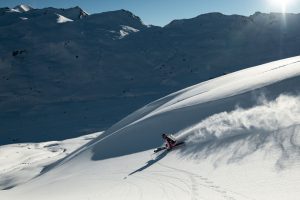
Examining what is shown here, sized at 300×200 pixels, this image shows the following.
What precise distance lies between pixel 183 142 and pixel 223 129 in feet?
5.90

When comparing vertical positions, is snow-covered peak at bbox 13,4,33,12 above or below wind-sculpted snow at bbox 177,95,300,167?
above

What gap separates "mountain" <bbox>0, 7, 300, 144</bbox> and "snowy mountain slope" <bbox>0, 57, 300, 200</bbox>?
38.8 m

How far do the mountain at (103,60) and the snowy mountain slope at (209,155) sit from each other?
38795 mm

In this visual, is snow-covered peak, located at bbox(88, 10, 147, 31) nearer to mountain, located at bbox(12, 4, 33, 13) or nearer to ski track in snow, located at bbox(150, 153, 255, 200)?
mountain, located at bbox(12, 4, 33, 13)

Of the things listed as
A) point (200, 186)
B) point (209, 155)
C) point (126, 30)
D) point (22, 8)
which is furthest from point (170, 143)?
point (22, 8)

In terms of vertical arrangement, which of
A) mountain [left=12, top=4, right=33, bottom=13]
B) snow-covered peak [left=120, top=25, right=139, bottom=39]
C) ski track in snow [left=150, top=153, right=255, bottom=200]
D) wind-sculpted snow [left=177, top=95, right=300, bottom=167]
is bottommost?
ski track in snow [left=150, top=153, right=255, bottom=200]

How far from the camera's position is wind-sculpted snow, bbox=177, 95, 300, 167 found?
11.0m

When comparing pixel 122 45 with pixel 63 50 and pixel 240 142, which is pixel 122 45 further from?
pixel 240 142

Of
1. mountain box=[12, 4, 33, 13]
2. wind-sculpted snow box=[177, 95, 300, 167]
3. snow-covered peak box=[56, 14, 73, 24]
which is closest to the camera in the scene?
wind-sculpted snow box=[177, 95, 300, 167]

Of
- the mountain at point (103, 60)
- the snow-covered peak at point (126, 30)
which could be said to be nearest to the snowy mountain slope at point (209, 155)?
the mountain at point (103, 60)

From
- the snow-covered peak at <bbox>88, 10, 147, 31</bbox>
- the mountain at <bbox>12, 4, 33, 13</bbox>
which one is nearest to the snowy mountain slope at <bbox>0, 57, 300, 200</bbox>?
the snow-covered peak at <bbox>88, 10, 147, 31</bbox>

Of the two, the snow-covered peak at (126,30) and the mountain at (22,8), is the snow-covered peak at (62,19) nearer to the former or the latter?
the snow-covered peak at (126,30)

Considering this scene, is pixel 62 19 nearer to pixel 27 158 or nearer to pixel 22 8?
pixel 22 8

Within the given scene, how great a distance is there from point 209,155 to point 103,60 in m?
77.4
